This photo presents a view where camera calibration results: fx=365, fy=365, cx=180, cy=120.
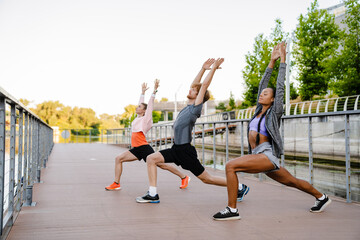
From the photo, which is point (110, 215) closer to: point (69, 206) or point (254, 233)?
point (69, 206)

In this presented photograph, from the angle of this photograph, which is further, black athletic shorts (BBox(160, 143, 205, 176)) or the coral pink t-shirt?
the coral pink t-shirt

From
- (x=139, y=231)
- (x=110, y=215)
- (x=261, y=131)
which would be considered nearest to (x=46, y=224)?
(x=110, y=215)

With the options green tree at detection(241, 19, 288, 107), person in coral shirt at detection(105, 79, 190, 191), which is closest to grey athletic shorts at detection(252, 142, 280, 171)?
person in coral shirt at detection(105, 79, 190, 191)

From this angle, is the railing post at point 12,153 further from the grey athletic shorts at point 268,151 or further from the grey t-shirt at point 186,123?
the grey athletic shorts at point 268,151

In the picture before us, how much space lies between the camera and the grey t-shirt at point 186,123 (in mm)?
3902

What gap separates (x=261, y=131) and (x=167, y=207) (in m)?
1.35

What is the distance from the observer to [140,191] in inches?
201

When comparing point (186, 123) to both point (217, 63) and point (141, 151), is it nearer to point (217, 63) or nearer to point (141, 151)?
point (217, 63)

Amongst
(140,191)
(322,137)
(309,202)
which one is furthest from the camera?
(322,137)

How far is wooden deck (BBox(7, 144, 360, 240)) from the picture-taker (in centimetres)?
288

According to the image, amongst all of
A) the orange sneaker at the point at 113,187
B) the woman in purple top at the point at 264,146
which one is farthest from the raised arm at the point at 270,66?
the orange sneaker at the point at 113,187

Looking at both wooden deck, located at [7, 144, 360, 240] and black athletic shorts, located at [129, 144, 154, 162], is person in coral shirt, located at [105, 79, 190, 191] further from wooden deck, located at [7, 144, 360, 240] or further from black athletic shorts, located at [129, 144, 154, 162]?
wooden deck, located at [7, 144, 360, 240]

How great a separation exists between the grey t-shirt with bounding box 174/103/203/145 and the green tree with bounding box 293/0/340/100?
69.6 feet

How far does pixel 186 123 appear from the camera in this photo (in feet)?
12.9
